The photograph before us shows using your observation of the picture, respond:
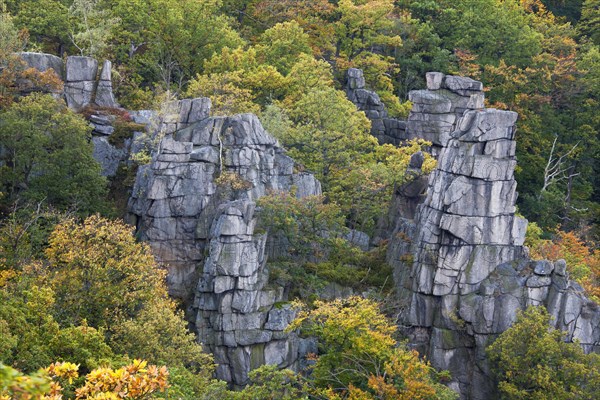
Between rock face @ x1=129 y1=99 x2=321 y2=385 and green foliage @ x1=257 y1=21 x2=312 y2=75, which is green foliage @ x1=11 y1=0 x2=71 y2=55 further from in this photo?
rock face @ x1=129 y1=99 x2=321 y2=385

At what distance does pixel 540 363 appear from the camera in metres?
27.1

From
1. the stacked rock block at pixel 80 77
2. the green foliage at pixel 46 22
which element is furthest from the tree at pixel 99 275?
the green foliage at pixel 46 22

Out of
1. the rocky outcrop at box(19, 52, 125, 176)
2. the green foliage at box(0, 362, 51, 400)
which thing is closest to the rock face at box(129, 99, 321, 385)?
the rocky outcrop at box(19, 52, 125, 176)

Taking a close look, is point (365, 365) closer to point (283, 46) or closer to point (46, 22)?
point (283, 46)

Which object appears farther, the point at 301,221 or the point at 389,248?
the point at 389,248

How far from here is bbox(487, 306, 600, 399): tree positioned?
86.1 ft

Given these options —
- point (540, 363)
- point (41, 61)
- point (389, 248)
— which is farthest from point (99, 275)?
point (41, 61)

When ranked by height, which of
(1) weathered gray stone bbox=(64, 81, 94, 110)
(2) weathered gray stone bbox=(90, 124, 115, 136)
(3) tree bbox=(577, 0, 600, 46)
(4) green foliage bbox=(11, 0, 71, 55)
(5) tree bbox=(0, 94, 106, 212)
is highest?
(3) tree bbox=(577, 0, 600, 46)

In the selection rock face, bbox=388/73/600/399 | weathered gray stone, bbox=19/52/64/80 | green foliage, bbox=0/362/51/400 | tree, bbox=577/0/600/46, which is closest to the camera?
green foliage, bbox=0/362/51/400

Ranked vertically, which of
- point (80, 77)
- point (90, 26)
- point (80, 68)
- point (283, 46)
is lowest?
point (80, 77)

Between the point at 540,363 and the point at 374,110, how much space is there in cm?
2319

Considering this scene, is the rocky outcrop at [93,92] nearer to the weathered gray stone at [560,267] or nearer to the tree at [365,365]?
the tree at [365,365]

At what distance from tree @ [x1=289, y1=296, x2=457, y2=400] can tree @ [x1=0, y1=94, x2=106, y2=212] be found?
1280 centimetres

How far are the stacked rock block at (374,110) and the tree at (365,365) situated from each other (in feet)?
73.8
